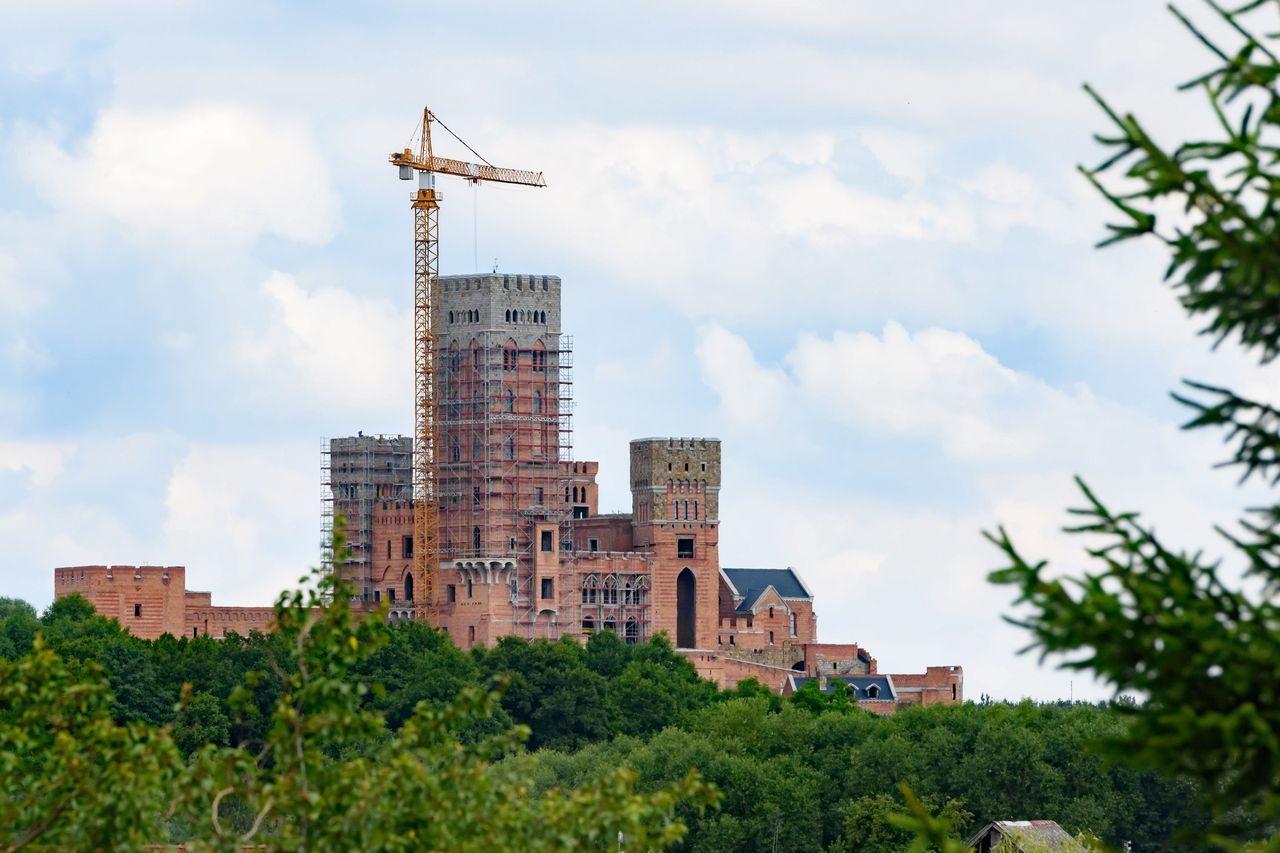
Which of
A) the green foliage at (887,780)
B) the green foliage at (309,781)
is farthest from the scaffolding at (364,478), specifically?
the green foliage at (309,781)

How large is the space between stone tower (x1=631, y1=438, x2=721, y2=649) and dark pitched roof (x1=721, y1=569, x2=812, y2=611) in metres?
5.30

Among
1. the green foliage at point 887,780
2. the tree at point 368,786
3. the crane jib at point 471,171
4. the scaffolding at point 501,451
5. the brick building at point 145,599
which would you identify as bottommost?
the tree at point 368,786

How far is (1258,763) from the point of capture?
18391 millimetres

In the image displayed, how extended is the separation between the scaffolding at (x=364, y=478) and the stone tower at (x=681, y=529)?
14700mm

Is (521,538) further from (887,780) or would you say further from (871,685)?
(887,780)

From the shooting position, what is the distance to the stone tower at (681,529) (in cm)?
17412

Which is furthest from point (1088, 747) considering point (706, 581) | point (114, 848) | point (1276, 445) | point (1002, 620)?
point (706, 581)

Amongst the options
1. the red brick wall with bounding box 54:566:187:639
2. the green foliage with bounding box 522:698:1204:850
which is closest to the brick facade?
the red brick wall with bounding box 54:566:187:639

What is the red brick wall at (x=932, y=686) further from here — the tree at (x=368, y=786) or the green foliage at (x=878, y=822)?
the tree at (x=368, y=786)

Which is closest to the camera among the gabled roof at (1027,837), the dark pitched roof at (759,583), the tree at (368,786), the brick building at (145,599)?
the tree at (368,786)

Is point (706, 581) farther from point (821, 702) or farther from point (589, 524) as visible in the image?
point (821, 702)

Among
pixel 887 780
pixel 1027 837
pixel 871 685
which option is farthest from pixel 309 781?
pixel 871 685

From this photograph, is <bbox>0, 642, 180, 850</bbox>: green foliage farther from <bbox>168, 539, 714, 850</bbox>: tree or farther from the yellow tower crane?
the yellow tower crane

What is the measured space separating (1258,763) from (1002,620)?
1.94m
